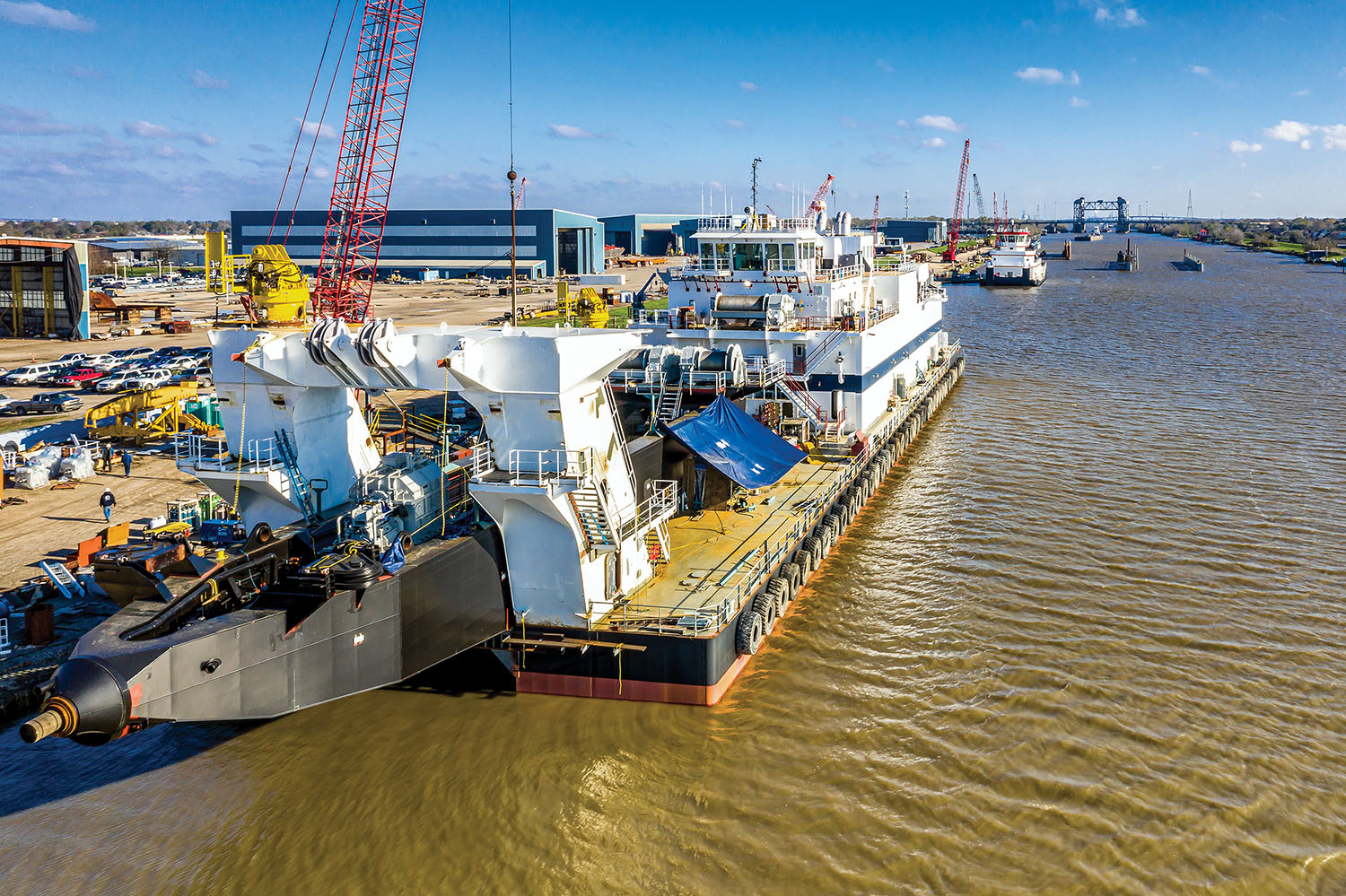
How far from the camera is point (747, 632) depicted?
20062mm

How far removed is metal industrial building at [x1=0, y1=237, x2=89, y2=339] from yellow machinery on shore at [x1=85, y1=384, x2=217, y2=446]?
113 feet

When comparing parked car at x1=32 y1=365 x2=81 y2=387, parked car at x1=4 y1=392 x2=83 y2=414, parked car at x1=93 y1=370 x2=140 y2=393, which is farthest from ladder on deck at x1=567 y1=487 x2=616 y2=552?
parked car at x1=32 y1=365 x2=81 y2=387

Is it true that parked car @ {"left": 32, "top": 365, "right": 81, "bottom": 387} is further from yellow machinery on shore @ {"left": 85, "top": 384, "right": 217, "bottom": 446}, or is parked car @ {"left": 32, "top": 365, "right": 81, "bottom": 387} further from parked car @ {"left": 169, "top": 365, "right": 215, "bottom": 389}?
yellow machinery on shore @ {"left": 85, "top": 384, "right": 217, "bottom": 446}

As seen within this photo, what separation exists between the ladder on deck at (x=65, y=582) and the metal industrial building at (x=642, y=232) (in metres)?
168

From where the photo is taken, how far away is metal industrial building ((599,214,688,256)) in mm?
187000

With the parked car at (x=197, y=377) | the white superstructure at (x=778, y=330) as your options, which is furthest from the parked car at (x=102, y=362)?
the white superstructure at (x=778, y=330)

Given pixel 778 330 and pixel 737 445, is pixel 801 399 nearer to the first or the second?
pixel 778 330

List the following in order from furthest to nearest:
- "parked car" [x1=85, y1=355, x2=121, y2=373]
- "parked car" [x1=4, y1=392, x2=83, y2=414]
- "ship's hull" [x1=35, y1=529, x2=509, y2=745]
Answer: "parked car" [x1=85, y1=355, x2=121, y2=373] → "parked car" [x1=4, y1=392, x2=83, y2=414] → "ship's hull" [x1=35, y1=529, x2=509, y2=745]

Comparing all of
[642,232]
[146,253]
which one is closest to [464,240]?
[642,232]

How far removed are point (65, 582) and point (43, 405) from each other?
2831 cm

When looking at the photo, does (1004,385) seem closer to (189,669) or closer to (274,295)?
(274,295)

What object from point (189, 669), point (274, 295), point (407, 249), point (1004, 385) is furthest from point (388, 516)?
point (407, 249)

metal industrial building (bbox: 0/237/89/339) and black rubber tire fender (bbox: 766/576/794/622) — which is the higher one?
metal industrial building (bbox: 0/237/89/339)

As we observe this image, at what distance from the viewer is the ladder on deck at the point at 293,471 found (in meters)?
20.8
